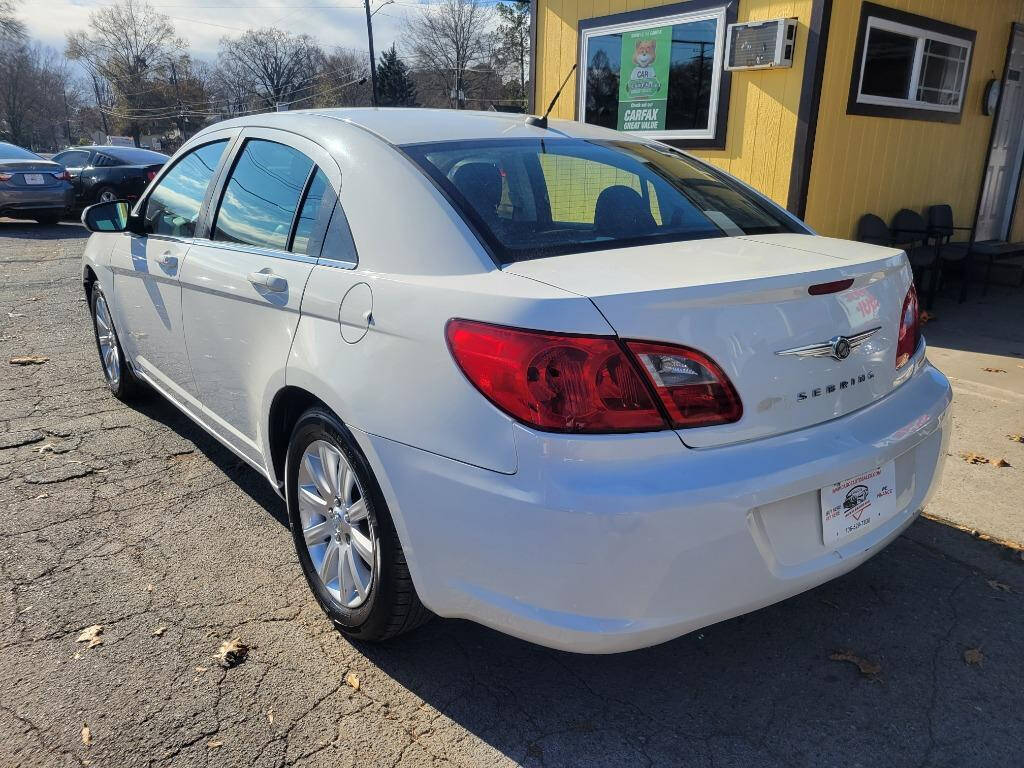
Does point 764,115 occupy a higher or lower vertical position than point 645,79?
lower

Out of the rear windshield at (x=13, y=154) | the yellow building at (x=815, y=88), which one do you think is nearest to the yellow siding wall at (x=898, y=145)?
the yellow building at (x=815, y=88)

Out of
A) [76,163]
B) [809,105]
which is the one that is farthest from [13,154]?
[809,105]

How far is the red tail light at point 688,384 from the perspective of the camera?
1780 millimetres

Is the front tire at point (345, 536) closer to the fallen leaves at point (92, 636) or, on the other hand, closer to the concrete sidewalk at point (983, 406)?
the fallen leaves at point (92, 636)

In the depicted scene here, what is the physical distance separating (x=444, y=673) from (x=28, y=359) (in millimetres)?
4829

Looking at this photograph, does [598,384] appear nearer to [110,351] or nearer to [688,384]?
[688,384]

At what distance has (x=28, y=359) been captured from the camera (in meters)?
5.67

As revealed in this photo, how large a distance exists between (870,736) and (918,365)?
3.72 ft

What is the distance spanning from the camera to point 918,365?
2.47m

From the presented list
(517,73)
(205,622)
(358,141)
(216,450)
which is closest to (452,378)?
(358,141)

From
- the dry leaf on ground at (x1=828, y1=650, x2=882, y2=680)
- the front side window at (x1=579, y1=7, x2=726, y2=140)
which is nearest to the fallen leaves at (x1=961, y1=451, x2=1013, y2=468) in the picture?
the dry leaf on ground at (x1=828, y1=650, x2=882, y2=680)

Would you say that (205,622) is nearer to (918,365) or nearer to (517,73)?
(918,365)

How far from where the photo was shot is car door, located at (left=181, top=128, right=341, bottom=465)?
2527mm

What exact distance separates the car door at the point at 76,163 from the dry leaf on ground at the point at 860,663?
609 inches
